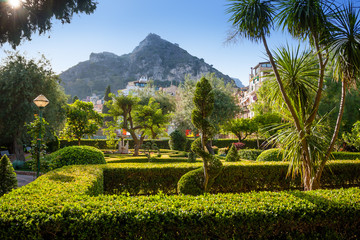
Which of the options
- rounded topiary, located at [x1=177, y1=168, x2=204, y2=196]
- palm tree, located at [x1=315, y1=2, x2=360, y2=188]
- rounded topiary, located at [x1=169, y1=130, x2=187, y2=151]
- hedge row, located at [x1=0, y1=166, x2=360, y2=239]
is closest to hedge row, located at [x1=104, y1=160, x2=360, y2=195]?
rounded topiary, located at [x1=177, y1=168, x2=204, y2=196]

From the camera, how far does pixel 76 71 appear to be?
154 m

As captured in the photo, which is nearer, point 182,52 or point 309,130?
point 309,130

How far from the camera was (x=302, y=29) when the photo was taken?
5.56m

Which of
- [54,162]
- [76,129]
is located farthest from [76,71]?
[54,162]

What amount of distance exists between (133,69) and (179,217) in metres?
153

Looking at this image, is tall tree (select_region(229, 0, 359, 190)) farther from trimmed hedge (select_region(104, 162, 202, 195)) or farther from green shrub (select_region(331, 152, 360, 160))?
green shrub (select_region(331, 152, 360, 160))

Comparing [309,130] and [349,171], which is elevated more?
[309,130]

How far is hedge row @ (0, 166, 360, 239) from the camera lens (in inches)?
126

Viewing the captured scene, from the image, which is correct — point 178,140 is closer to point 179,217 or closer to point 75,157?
point 75,157

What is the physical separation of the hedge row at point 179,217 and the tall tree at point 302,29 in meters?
1.62

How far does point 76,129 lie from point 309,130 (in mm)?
21692

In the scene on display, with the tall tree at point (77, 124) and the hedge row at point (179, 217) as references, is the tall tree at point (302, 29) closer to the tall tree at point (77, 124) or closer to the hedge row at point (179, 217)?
the hedge row at point (179, 217)

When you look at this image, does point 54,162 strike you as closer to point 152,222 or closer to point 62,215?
point 62,215

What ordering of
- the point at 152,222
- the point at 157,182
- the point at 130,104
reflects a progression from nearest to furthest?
the point at 152,222 < the point at 157,182 < the point at 130,104
